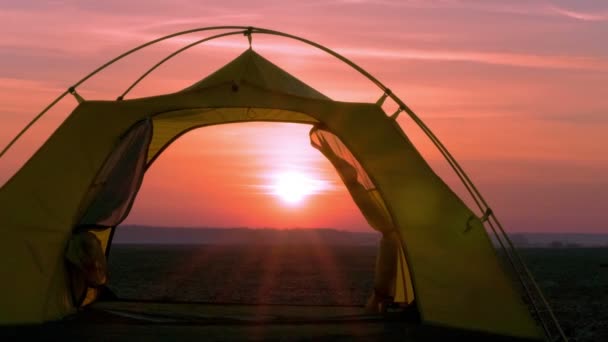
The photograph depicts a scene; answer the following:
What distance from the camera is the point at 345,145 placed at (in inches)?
330

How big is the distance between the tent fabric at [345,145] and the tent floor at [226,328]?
210 mm

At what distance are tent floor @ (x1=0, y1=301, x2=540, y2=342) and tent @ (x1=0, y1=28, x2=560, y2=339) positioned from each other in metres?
0.19

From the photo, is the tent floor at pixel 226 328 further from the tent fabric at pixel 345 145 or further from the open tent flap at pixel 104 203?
the open tent flap at pixel 104 203

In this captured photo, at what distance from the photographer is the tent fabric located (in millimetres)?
7863

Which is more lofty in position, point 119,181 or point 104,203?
point 119,181

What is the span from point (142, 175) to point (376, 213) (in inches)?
96.7

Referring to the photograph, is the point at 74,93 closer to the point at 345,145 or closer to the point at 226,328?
the point at 345,145

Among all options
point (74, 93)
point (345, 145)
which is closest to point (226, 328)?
point (345, 145)

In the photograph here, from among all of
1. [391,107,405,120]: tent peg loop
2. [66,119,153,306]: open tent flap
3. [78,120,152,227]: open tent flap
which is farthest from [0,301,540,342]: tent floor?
[391,107,405,120]: tent peg loop

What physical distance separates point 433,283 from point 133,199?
292cm

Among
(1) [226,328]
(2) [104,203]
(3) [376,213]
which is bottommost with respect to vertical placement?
(1) [226,328]

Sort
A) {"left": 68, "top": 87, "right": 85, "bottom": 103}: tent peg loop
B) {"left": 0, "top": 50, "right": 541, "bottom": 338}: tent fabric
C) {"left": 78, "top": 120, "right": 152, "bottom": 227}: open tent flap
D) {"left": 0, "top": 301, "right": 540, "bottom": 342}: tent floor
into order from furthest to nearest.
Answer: {"left": 68, "top": 87, "right": 85, "bottom": 103}: tent peg loop → {"left": 78, "top": 120, "right": 152, "bottom": 227}: open tent flap → {"left": 0, "top": 50, "right": 541, "bottom": 338}: tent fabric → {"left": 0, "top": 301, "right": 540, "bottom": 342}: tent floor

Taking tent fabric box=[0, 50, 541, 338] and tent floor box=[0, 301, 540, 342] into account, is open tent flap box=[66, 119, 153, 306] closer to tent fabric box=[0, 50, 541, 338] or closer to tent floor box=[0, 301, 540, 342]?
tent fabric box=[0, 50, 541, 338]

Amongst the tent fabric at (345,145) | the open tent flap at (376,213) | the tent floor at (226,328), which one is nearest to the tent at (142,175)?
the tent fabric at (345,145)
